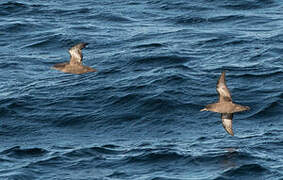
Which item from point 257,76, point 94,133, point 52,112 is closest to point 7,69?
point 52,112

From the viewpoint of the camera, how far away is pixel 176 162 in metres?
28.5

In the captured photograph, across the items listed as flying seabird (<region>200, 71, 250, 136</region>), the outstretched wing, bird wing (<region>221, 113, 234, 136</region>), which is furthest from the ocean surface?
the outstretched wing

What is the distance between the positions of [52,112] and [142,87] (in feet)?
12.9

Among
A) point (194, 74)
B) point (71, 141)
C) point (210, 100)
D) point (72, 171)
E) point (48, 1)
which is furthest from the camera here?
point (48, 1)

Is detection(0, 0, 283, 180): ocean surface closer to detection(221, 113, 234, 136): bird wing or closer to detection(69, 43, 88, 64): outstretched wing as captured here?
detection(221, 113, 234, 136): bird wing

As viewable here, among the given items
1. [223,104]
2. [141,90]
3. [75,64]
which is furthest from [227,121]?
[141,90]

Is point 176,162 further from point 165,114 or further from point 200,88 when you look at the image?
point 200,88

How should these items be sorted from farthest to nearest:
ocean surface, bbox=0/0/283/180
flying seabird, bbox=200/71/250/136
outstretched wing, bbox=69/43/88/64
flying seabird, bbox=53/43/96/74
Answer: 1. ocean surface, bbox=0/0/283/180
2. outstretched wing, bbox=69/43/88/64
3. flying seabird, bbox=53/43/96/74
4. flying seabird, bbox=200/71/250/136

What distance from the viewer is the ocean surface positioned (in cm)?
2850

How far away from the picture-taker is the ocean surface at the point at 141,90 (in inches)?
1122

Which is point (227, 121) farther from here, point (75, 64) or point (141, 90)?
point (141, 90)

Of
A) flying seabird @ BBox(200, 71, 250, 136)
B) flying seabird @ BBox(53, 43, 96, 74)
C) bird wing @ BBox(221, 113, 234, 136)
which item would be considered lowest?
bird wing @ BBox(221, 113, 234, 136)

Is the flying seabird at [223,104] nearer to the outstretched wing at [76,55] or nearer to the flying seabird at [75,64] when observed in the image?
the flying seabird at [75,64]

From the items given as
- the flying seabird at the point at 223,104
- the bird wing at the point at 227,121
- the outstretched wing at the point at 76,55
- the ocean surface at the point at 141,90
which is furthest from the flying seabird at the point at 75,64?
the bird wing at the point at 227,121
